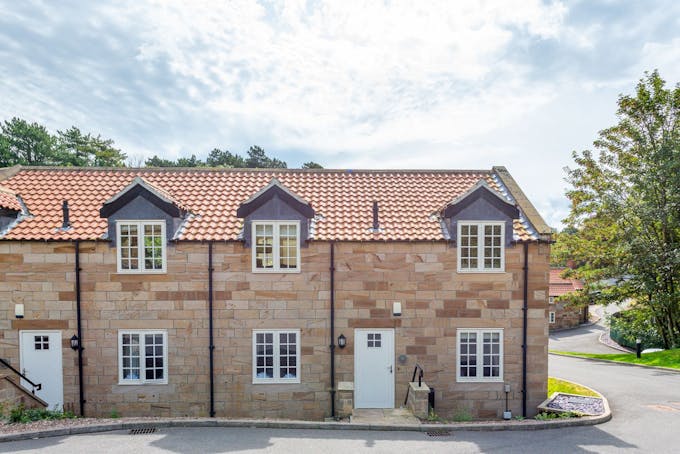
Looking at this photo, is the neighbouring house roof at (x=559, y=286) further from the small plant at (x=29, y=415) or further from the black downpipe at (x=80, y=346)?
the small plant at (x=29, y=415)

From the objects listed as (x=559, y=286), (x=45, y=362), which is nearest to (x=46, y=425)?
(x=45, y=362)

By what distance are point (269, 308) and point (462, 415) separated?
7554mm

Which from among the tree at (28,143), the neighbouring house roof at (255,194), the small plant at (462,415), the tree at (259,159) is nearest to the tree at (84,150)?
the tree at (28,143)

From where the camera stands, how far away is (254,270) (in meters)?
13.1

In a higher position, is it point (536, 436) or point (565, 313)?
point (536, 436)

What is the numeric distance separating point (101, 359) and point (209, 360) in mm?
3689

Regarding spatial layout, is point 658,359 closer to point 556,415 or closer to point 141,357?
point 556,415

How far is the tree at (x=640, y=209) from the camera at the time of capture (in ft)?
75.3

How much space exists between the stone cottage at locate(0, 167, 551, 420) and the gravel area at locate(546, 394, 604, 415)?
2.75ft

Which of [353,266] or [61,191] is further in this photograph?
[61,191]

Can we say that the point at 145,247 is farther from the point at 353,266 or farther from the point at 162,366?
the point at 353,266

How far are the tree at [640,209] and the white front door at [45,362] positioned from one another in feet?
97.4

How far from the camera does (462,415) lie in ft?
41.9

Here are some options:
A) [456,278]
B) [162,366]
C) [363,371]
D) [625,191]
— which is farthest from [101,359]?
[625,191]
